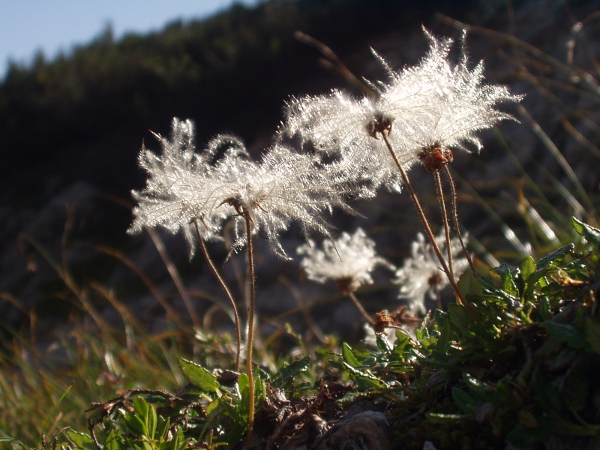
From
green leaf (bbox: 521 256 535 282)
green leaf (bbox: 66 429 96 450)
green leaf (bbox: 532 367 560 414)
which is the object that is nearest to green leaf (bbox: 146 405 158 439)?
green leaf (bbox: 66 429 96 450)

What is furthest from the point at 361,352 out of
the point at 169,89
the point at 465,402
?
the point at 169,89

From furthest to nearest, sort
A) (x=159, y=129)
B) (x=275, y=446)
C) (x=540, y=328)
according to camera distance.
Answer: (x=159, y=129)
(x=275, y=446)
(x=540, y=328)

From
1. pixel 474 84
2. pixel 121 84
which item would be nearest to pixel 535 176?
pixel 474 84

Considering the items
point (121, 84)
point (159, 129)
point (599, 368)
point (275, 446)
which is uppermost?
point (121, 84)

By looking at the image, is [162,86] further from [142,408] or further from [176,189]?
[142,408]

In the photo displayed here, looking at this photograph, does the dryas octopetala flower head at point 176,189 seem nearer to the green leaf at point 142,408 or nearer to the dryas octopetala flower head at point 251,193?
the dryas octopetala flower head at point 251,193

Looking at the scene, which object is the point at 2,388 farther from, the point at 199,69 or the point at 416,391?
the point at 199,69
